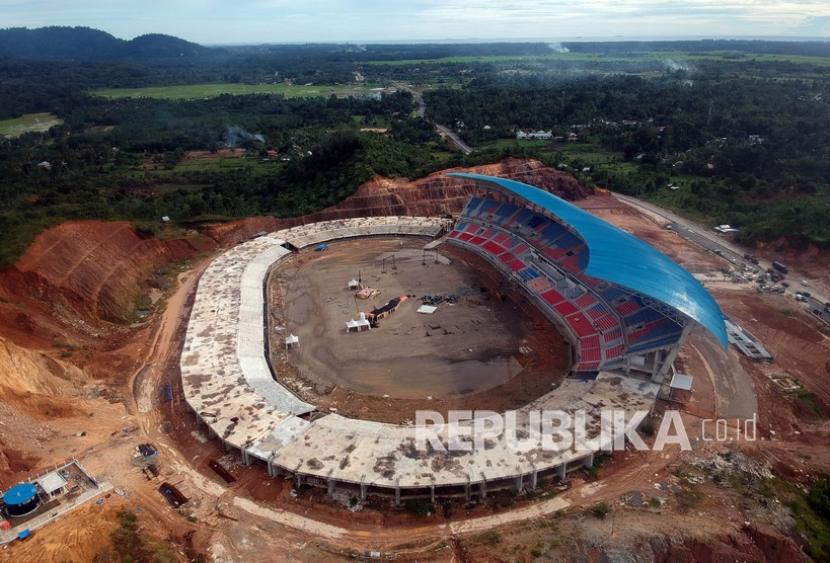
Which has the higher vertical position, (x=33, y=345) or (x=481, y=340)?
(x=33, y=345)

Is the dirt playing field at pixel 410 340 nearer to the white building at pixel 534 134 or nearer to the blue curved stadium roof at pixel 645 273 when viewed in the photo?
the blue curved stadium roof at pixel 645 273

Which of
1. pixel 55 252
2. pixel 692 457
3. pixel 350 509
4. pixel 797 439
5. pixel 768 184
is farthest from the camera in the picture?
pixel 768 184

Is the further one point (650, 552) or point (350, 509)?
point (350, 509)

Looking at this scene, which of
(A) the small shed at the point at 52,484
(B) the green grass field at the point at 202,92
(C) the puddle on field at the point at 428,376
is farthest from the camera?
(B) the green grass field at the point at 202,92

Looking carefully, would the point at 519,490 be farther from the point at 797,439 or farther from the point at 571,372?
the point at 797,439

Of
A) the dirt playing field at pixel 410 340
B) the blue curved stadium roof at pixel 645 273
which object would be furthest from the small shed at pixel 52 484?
the blue curved stadium roof at pixel 645 273

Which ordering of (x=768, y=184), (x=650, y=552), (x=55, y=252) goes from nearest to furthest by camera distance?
(x=650, y=552), (x=55, y=252), (x=768, y=184)

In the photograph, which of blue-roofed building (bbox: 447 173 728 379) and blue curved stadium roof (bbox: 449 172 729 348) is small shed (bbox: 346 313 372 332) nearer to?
blue-roofed building (bbox: 447 173 728 379)

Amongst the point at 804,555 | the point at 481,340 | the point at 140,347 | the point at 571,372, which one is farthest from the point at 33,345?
the point at 804,555
